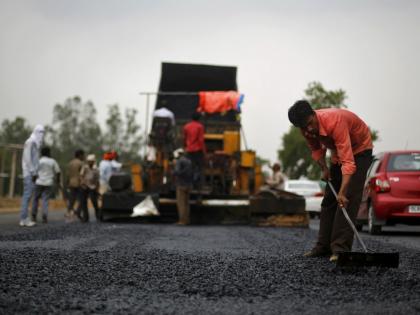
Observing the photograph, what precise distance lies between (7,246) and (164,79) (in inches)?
446

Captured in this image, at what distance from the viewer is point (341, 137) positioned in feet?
23.4

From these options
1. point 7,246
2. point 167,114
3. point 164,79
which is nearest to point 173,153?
point 167,114

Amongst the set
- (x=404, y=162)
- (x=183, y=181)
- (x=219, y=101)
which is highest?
(x=219, y=101)

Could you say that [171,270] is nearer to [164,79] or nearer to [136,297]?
[136,297]

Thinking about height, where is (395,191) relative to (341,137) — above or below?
below

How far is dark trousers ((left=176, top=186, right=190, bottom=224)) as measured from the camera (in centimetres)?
1689

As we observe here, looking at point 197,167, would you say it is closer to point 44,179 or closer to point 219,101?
point 219,101

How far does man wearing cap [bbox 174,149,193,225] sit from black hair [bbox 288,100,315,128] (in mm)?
9768

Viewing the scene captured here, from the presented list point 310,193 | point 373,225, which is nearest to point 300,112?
point 373,225

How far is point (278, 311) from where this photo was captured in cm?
459

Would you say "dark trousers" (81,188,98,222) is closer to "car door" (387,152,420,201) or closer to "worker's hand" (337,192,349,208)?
"car door" (387,152,420,201)

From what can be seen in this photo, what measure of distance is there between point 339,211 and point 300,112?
44.8 inches

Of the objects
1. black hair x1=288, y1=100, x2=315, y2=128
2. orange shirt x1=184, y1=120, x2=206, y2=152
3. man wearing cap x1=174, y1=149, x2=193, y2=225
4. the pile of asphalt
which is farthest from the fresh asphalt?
orange shirt x1=184, y1=120, x2=206, y2=152

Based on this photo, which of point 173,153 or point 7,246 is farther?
point 173,153
